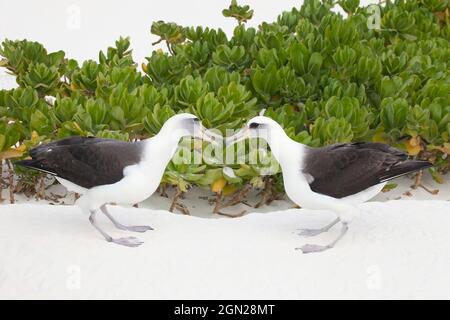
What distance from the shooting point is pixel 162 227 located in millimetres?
5512

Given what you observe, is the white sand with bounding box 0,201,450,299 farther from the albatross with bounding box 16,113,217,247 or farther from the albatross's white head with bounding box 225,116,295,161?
the albatross's white head with bounding box 225,116,295,161

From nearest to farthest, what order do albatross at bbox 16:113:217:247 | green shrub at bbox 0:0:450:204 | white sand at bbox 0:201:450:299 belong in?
1. white sand at bbox 0:201:450:299
2. albatross at bbox 16:113:217:247
3. green shrub at bbox 0:0:450:204

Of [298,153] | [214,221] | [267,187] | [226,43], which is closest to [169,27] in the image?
[226,43]

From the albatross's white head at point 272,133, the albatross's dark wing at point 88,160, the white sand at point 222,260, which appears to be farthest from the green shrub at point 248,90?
the albatross's white head at point 272,133

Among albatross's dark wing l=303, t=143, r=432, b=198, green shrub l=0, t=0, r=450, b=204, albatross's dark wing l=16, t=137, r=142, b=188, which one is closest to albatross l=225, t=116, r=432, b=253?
albatross's dark wing l=303, t=143, r=432, b=198

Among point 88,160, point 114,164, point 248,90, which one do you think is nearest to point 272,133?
point 114,164

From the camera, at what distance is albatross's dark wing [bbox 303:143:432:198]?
16.2 ft

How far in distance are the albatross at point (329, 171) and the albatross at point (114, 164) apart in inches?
18.7

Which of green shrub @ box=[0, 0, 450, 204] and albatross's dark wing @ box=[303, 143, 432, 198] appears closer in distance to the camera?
albatross's dark wing @ box=[303, 143, 432, 198]

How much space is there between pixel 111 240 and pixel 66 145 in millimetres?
624

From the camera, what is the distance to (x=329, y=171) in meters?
4.96

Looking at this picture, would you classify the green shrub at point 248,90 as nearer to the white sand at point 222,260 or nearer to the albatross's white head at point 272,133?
the white sand at point 222,260

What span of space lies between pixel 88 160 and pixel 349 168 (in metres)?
1.49

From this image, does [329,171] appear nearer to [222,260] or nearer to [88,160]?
[222,260]
